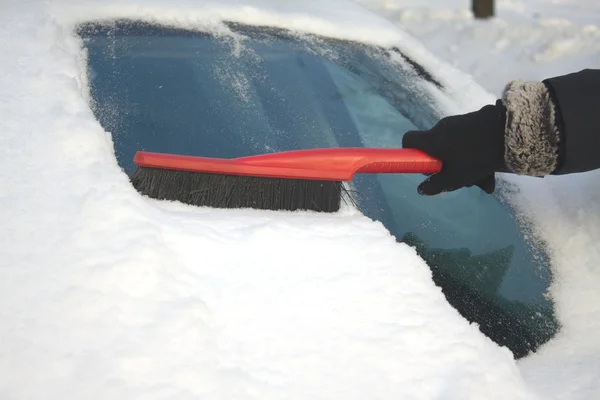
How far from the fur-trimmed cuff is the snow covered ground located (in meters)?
0.36

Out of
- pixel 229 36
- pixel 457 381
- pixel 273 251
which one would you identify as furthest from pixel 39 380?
pixel 229 36

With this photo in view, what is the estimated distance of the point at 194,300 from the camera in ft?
3.58

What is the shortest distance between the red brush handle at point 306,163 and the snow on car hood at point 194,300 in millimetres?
102

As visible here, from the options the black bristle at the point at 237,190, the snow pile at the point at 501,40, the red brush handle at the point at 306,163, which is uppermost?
the red brush handle at the point at 306,163

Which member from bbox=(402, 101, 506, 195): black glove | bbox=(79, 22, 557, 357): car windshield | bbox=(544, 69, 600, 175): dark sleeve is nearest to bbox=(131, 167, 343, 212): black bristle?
bbox=(79, 22, 557, 357): car windshield

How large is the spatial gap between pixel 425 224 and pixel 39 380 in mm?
985

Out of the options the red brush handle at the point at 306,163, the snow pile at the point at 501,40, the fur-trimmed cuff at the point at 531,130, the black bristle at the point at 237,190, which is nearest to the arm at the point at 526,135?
the fur-trimmed cuff at the point at 531,130

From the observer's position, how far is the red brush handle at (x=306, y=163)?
1458mm

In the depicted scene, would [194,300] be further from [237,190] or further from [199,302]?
[237,190]

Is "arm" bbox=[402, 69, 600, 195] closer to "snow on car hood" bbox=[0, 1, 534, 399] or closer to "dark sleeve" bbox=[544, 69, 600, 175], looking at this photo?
"dark sleeve" bbox=[544, 69, 600, 175]

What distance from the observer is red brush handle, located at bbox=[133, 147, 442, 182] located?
57.4 inches

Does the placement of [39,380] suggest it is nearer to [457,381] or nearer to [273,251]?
[273,251]

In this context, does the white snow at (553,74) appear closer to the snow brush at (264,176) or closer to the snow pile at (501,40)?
the snow pile at (501,40)

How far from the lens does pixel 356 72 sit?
2076 mm
